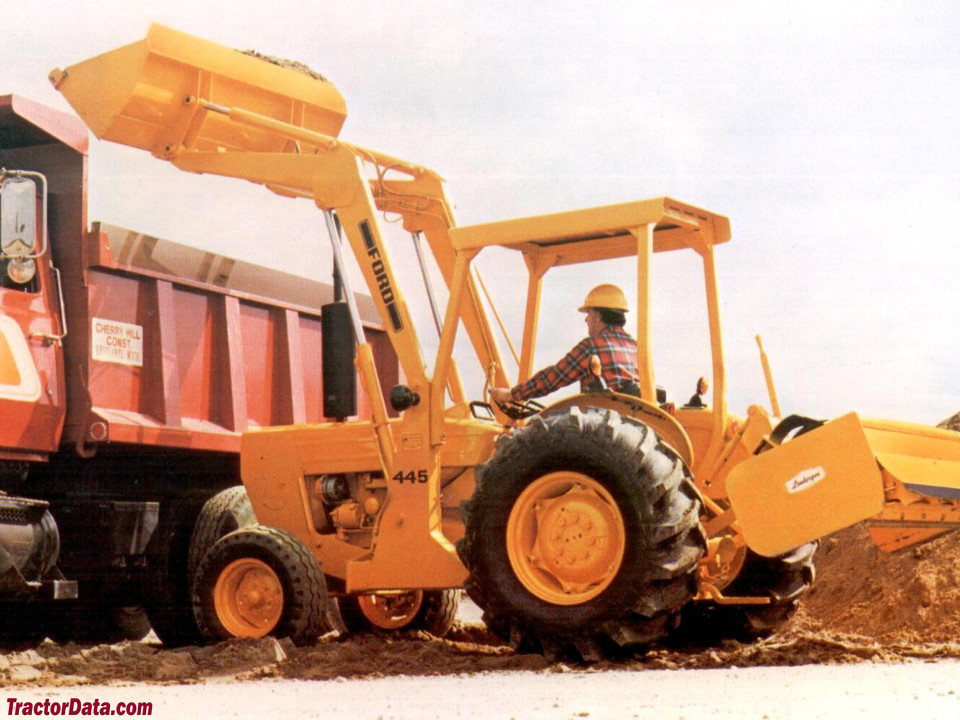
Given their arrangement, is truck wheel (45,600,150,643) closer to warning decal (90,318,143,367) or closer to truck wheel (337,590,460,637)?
truck wheel (337,590,460,637)

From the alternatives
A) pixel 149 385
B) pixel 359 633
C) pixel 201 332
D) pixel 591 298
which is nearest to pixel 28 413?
pixel 149 385

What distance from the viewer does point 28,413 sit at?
8.70 metres

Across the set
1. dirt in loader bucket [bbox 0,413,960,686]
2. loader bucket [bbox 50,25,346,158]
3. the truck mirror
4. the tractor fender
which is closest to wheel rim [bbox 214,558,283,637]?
dirt in loader bucket [bbox 0,413,960,686]

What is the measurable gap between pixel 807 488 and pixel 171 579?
502 centimetres

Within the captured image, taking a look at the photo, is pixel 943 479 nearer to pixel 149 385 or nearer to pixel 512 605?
pixel 512 605

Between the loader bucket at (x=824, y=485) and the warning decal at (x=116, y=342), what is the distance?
14.7ft

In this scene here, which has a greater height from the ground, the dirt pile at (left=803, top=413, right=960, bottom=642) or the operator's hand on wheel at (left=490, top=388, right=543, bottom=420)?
the operator's hand on wheel at (left=490, top=388, right=543, bottom=420)

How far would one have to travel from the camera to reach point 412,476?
7.87 meters

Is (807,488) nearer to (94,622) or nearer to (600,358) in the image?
(600,358)

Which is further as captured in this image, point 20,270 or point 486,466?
point 20,270

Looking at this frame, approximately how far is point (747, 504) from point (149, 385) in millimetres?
4614

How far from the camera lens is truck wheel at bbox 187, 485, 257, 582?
9.40m

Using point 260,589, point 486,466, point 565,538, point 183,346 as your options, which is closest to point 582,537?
point 565,538

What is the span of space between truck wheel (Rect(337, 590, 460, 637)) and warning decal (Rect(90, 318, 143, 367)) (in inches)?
85.2
